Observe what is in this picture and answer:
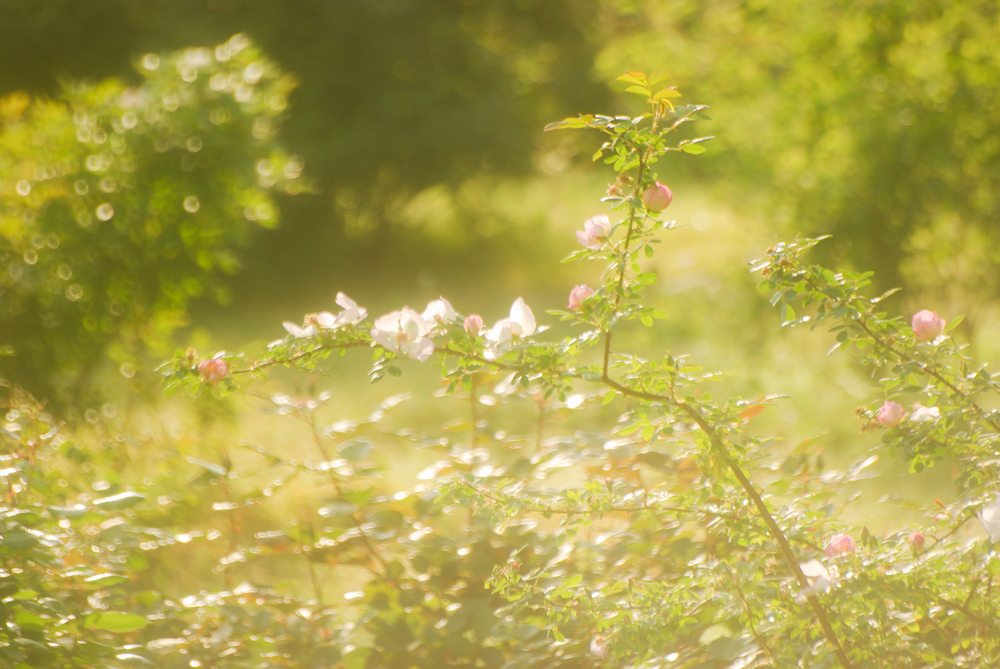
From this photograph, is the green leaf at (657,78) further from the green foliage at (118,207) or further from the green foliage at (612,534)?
the green foliage at (118,207)

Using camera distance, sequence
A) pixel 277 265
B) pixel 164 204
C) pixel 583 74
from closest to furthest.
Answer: pixel 164 204, pixel 277 265, pixel 583 74

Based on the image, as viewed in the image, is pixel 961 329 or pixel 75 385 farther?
pixel 961 329

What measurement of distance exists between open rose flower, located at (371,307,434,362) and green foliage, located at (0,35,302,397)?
1818 millimetres

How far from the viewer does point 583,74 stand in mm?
7211

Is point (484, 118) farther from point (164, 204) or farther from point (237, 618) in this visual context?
point (237, 618)

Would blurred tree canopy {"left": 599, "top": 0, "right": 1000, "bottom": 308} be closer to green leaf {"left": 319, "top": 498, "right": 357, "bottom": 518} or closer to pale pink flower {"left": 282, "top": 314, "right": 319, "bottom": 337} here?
green leaf {"left": 319, "top": 498, "right": 357, "bottom": 518}

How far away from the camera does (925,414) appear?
108 centimetres

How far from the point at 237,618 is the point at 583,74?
21.8 feet

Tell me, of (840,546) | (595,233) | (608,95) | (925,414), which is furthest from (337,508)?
(608,95)

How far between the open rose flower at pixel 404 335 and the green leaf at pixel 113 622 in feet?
2.21

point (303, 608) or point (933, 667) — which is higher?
point (303, 608)

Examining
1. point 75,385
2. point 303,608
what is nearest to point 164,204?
point 75,385

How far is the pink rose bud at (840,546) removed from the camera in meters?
1.06

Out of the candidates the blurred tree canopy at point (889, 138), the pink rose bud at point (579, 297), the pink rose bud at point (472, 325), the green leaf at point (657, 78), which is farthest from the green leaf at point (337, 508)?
the blurred tree canopy at point (889, 138)
